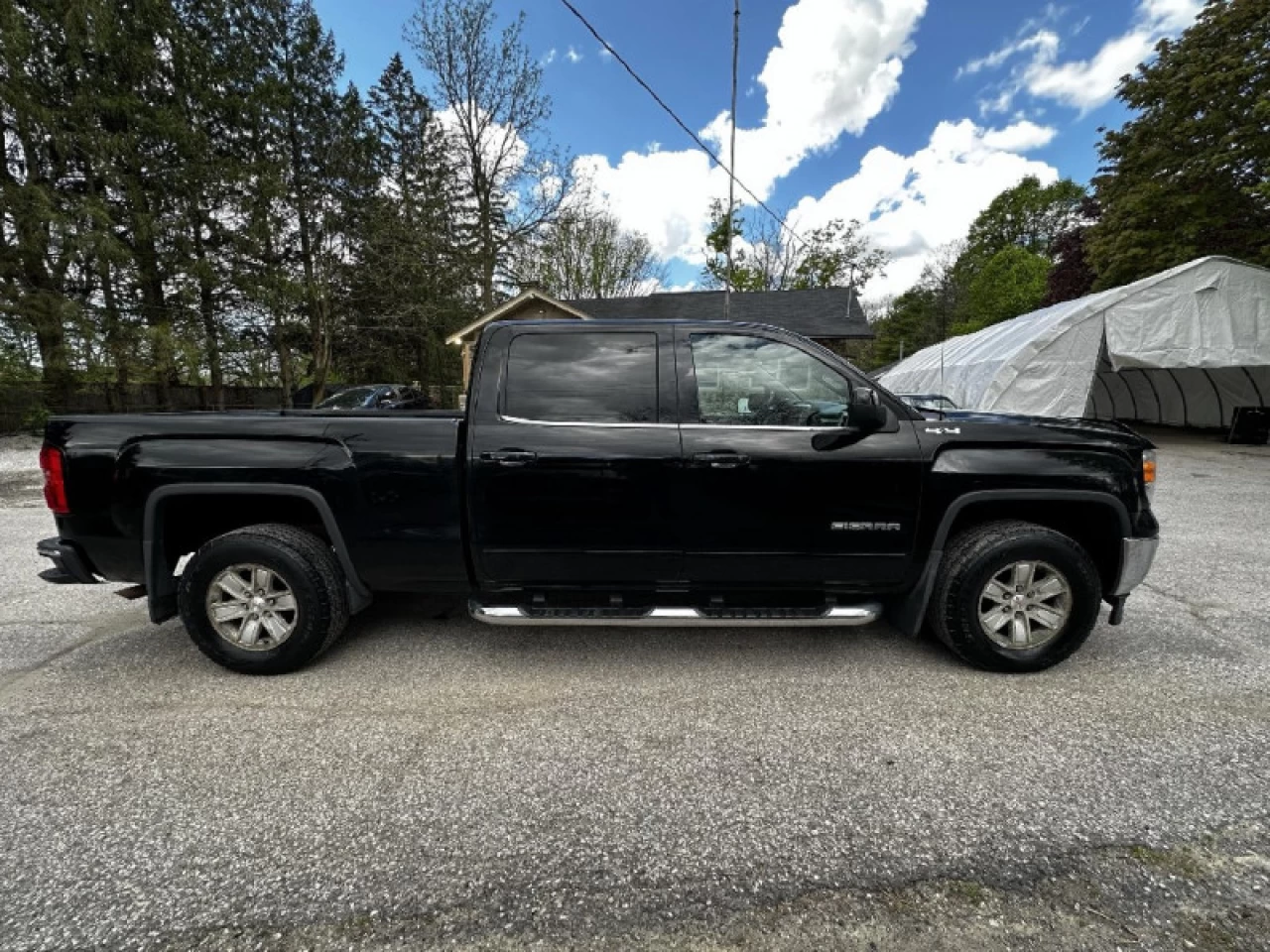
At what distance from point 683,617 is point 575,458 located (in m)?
1.00

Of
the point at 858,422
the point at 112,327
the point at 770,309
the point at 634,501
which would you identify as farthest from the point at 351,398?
the point at 770,309

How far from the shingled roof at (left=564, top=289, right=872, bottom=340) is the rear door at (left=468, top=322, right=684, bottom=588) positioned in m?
19.5

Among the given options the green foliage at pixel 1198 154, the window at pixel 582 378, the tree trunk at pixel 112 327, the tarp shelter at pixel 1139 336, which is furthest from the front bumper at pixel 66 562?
the green foliage at pixel 1198 154

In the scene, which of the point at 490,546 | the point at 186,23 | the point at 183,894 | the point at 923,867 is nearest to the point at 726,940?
the point at 923,867

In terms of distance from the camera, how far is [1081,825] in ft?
6.26

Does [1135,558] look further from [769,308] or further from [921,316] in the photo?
[921,316]

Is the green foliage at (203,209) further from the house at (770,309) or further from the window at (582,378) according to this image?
the window at (582,378)

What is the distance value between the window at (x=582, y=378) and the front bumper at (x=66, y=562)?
2476mm

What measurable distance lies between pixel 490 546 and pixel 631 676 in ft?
3.40

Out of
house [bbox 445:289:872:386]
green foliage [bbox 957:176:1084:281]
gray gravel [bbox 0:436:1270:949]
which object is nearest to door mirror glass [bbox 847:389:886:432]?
gray gravel [bbox 0:436:1270:949]

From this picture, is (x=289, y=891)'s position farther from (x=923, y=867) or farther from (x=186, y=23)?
(x=186, y=23)

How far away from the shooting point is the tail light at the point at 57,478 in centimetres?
284

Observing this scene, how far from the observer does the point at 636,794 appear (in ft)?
6.77

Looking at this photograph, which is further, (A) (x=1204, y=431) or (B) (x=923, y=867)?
(A) (x=1204, y=431)
